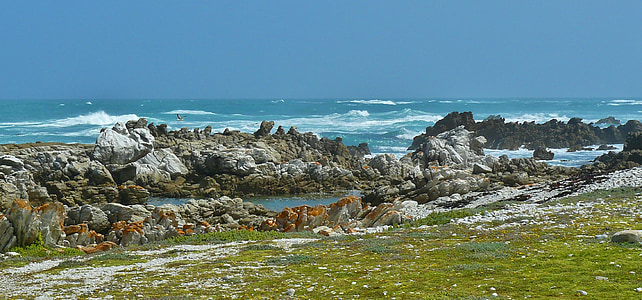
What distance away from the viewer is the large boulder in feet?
180

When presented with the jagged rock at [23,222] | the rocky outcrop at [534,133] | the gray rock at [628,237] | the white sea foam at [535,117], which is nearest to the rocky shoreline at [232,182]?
the jagged rock at [23,222]

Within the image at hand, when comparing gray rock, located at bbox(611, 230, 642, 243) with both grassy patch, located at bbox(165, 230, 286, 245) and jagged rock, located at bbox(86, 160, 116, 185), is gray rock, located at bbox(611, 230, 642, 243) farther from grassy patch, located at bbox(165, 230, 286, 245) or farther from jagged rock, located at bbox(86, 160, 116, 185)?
jagged rock, located at bbox(86, 160, 116, 185)

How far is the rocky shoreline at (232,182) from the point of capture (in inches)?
1112

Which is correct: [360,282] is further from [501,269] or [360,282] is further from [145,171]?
[145,171]

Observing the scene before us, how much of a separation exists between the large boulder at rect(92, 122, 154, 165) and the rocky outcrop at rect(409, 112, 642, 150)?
144 feet

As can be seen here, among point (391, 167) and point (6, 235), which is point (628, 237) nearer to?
point (6, 235)

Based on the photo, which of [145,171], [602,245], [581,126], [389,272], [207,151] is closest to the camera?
[389,272]

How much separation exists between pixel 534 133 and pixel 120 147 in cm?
6254

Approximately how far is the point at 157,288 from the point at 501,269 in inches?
330

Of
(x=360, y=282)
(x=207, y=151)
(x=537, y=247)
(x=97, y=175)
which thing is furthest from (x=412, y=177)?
(x=360, y=282)

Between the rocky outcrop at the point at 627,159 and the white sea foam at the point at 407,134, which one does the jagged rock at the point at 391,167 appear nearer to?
the rocky outcrop at the point at 627,159

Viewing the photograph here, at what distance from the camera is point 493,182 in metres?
45.9

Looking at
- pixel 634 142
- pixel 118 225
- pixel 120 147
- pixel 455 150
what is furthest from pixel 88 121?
pixel 634 142

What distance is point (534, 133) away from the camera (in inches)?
3393
